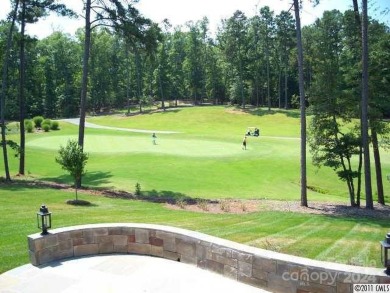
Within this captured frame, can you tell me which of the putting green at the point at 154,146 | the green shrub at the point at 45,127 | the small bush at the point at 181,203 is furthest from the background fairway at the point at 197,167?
the green shrub at the point at 45,127

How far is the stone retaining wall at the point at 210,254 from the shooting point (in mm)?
5066

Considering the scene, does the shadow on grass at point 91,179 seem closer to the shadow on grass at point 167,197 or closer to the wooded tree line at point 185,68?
the shadow on grass at point 167,197

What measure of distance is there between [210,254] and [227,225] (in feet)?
16.1

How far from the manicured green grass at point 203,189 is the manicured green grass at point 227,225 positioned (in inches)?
1.0

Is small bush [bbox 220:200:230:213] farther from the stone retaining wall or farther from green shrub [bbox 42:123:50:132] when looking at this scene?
green shrub [bbox 42:123:50:132]

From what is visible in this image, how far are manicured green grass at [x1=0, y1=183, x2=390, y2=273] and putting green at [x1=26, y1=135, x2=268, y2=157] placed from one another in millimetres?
13903

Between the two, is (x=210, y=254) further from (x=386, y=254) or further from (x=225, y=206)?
(x=225, y=206)

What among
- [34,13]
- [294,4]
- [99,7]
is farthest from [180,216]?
[34,13]

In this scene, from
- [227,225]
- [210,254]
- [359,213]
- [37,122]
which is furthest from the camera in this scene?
[37,122]

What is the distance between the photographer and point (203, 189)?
2098 centimetres

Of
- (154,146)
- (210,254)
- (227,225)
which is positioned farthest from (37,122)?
(210,254)

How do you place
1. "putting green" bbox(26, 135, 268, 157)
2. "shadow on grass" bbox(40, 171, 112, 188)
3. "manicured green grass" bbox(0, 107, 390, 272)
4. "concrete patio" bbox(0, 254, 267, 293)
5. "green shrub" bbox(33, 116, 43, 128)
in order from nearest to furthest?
"concrete patio" bbox(0, 254, 267, 293)
"manicured green grass" bbox(0, 107, 390, 272)
"shadow on grass" bbox(40, 171, 112, 188)
"putting green" bbox(26, 135, 268, 157)
"green shrub" bbox(33, 116, 43, 128)

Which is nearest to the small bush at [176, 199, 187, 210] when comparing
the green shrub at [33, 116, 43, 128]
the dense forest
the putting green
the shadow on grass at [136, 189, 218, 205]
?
the shadow on grass at [136, 189, 218, 205]

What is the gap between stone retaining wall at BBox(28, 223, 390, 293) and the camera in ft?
16.6
